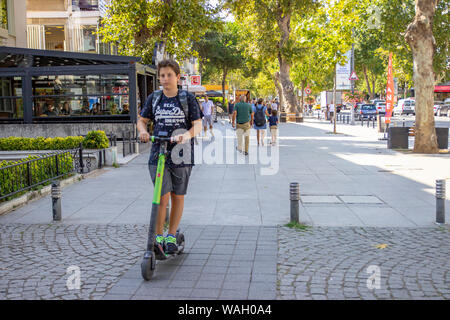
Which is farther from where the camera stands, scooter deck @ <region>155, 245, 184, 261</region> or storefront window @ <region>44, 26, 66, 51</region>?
storefront window @ <region>44, 26, 66, 51</region>

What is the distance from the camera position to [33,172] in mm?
9359

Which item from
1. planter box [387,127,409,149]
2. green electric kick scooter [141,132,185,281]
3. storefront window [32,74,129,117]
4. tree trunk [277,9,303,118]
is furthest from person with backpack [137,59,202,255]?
tree trunk [277,9,303,118]

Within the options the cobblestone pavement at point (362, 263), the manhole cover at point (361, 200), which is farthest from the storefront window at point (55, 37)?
the cobblestone pavement at point (362, 263)

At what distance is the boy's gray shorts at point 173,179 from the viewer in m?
5.16

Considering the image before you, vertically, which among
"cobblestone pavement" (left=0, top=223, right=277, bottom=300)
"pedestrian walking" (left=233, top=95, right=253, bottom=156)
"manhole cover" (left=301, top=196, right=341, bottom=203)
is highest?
"pedestrian walking" (left=233, top=95, right=253, bottom=156)

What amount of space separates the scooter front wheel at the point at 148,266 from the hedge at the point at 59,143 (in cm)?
887

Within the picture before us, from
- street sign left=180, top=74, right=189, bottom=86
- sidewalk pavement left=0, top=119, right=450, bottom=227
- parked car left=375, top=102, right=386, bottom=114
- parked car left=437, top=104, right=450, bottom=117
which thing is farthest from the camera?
parked car left=437, top=104, right=450, bottom=117

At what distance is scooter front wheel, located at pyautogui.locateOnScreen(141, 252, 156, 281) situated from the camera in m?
4.60

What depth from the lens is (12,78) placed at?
717 inches

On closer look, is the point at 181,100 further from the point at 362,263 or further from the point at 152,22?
the point at 152,22

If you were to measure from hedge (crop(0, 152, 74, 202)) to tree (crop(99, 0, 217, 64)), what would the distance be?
10926 millimetres

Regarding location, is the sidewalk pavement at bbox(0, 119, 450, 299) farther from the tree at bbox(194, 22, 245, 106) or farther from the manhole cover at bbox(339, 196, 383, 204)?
the tree at bbox(194, 22, 245, 106)
